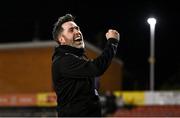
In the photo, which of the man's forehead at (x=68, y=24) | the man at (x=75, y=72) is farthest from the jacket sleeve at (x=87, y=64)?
the man's forehead at (x=68, y=24)

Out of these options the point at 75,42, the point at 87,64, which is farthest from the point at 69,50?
the point at 87,64

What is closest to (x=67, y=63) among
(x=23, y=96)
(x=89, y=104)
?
(x=89, y=104)

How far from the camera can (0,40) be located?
33156mm

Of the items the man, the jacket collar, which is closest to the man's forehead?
the man

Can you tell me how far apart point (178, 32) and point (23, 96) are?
1315cm

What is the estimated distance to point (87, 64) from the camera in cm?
284

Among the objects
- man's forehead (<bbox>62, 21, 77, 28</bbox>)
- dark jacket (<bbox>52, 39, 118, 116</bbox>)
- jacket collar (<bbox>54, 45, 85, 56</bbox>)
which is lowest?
dark jacket (<bbox>52, 39, 118, 116</bbox>)

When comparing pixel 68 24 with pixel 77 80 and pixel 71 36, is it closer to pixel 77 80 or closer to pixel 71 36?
pixel 71 36

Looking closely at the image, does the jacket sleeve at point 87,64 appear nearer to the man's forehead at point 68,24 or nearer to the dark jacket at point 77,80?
the dark jacket at point 77,80

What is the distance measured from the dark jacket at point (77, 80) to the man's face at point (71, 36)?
0.03m

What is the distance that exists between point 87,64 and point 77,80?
14 centimetres

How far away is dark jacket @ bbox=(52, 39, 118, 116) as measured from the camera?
2834 mm

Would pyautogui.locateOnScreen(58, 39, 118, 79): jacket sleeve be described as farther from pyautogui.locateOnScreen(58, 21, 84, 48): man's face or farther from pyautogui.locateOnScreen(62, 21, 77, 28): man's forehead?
pyautogui.locateOnScreen(62, 21, 77, 28): man's forehead

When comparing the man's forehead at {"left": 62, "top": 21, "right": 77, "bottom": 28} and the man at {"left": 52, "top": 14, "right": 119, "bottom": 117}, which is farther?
the man's forehead at {"left": 62, "top": 21, "right": 77, "bottom": 28}
